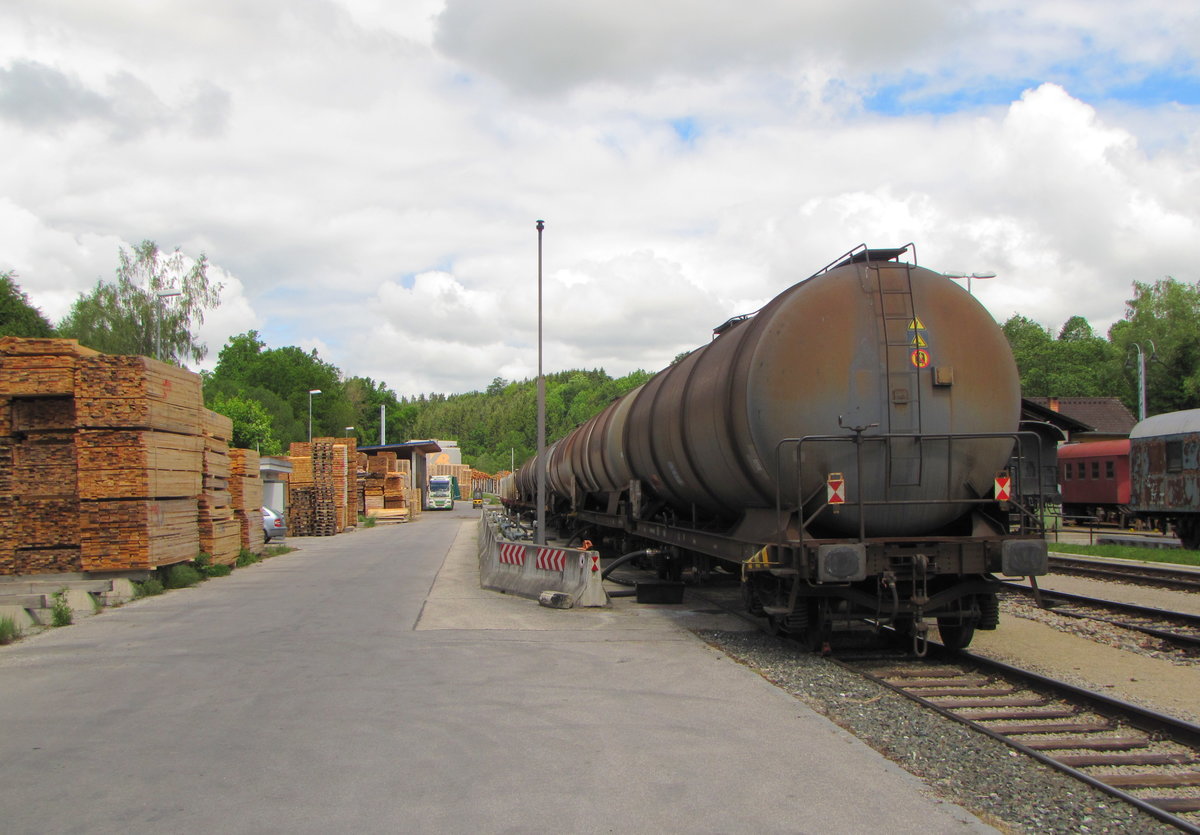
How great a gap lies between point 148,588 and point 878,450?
11.9m

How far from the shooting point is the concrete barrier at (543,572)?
41.2 ft

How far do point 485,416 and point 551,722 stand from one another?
581ft

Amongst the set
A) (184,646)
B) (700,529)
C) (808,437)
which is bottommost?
(184,646)

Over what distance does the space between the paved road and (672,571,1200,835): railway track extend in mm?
1068

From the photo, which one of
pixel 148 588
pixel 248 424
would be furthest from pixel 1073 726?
pixel 248 424

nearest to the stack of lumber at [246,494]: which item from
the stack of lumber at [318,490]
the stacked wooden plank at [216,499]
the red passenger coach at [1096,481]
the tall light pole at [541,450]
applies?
the stacked wooden plank at [216,499]

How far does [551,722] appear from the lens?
6.46m

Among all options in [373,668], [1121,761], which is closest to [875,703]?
[1121,761]

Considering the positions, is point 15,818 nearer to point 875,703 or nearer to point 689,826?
point 689,826

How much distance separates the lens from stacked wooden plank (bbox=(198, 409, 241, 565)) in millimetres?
17797

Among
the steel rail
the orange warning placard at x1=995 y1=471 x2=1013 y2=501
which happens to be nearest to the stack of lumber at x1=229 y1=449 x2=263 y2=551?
the steel rail

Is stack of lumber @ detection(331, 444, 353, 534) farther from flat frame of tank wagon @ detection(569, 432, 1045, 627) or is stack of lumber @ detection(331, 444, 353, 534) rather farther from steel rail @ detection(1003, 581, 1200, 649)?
flat frame of tank wagon @ detection(569, 432, 1045, 627)

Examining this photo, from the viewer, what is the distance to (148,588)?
1446cm

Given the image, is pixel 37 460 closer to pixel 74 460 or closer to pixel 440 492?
pixel 74 460
